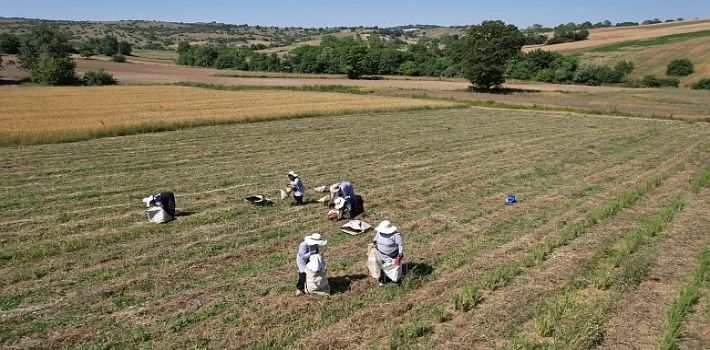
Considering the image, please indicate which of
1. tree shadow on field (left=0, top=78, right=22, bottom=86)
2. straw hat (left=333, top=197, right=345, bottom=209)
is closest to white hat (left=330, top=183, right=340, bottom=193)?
straw hat (left=333, top=197, right=345, bottom=209)

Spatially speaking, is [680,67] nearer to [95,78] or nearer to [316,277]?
A: [95,78]

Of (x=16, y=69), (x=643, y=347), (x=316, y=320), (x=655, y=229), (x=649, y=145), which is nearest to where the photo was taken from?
(x=643, y=347)

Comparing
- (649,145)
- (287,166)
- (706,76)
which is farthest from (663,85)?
(287,166)

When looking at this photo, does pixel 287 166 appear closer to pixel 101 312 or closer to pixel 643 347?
pixel 101 312

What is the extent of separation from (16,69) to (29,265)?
98.4 metres

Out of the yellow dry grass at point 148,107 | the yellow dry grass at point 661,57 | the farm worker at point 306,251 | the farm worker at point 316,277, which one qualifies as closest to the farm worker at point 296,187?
the farm worker at point 306,251

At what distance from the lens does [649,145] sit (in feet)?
94.6

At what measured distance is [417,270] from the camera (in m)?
11.5

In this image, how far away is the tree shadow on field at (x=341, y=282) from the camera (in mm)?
10500

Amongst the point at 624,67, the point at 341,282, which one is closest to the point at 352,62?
the point at 624,67

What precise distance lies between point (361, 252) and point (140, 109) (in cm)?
3422

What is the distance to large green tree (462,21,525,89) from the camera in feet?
229

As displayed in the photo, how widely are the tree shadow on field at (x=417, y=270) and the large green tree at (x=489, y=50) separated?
62.6m

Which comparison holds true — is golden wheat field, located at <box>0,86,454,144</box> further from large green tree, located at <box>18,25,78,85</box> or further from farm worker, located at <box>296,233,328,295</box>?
farm worker, located at <box>296,233,328,295</box>
